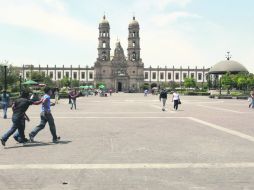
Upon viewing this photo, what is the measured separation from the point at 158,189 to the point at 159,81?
139 metres

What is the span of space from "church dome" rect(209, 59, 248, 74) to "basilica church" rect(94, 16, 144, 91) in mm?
49490

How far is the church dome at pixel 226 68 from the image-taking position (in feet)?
221

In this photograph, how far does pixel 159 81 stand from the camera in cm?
14400

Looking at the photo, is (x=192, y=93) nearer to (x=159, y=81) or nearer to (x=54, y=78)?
(x=159, y=81)

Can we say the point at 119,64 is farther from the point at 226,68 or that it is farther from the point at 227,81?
the point at 227,81

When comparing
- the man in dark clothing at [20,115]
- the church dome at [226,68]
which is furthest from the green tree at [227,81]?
the man in dark clothing at [20,115]

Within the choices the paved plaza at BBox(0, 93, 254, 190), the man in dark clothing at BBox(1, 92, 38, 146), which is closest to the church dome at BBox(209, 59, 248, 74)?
the paved plaza at BBox(0, 93, 254, 190)

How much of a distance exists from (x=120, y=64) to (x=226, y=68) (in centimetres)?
5916

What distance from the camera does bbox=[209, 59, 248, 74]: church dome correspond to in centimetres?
6725

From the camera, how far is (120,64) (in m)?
124

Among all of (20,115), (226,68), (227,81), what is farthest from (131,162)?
(226,68)

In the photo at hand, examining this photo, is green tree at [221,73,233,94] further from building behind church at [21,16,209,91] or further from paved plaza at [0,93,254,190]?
building behind church at [21,16,209,91]

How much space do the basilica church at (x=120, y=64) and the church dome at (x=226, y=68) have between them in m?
49.5

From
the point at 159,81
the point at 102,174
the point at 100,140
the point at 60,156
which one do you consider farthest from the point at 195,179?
the point at 159,81
